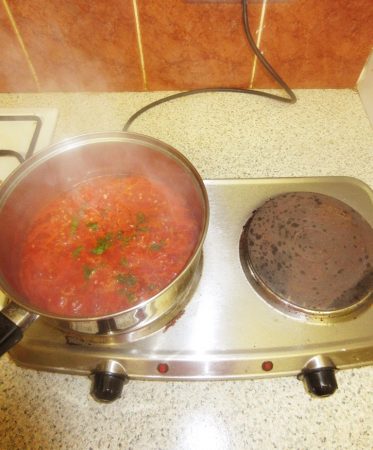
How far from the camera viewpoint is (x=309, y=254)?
2.14 feet

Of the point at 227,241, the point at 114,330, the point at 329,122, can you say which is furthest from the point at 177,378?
the point at 329,122

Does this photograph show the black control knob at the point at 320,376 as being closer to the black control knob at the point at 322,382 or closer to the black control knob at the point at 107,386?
the black control knob at the point at 322,382

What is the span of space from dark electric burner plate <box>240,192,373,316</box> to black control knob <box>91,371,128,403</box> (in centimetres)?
28

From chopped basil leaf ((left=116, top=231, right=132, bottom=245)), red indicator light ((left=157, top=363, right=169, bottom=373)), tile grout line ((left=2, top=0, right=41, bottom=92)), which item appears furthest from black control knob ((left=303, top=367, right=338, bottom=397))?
tile grout line ((left=2, top=0, right=41, bottom=92))

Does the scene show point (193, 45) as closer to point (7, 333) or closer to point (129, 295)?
point (129, 295)

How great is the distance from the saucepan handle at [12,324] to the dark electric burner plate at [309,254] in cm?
37

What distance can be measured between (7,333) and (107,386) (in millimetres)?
188

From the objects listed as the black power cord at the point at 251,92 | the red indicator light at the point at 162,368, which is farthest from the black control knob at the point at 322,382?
the black power cord at the point at 251,92

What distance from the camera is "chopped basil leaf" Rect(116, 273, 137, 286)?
2.10 ft

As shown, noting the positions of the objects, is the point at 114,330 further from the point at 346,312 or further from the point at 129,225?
the point at 346,312

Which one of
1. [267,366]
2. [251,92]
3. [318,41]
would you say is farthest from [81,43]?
[267,366]

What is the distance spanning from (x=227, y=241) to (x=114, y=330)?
276 millimetres

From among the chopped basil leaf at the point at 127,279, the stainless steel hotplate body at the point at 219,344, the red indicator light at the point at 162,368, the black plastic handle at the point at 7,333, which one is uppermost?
the black plastic handle at the point at 7,333

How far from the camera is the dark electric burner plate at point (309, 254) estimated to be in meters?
0.62
